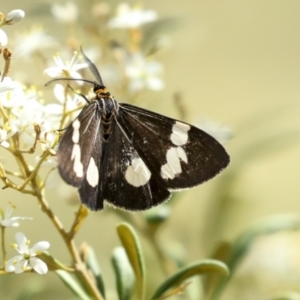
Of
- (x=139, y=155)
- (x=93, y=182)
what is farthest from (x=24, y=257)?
(x=139, y=155)

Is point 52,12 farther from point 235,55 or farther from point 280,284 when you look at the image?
point 235,55

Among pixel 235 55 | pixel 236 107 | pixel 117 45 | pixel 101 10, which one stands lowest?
pixel 117 45

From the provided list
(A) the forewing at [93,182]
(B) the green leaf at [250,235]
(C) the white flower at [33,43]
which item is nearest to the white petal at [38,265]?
(A) the forewing at [93,182]

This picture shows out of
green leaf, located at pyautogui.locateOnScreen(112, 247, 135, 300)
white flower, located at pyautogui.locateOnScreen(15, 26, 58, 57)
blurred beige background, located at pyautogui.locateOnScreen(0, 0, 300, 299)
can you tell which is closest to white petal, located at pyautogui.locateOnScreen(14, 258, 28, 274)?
green leaf, located at pyautogui.locateOnScreen(112, 247, 135, 300)

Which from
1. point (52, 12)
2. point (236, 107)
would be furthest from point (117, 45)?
point (236, 107)

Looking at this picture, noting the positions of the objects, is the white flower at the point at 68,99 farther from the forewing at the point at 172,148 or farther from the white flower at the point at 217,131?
the white flower at the point at 217,131
